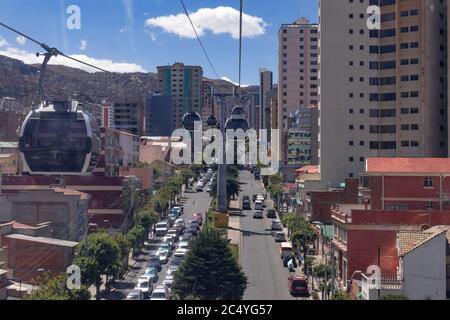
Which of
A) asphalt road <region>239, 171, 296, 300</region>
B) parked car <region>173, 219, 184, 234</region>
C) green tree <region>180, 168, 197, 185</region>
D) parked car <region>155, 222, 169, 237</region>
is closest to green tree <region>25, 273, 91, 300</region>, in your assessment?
asphalt road <region>239, 171, 296, 300</region>

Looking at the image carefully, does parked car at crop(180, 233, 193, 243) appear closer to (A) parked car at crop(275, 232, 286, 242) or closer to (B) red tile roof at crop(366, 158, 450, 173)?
(A) parked car at crop(275, 232, 286, 242)

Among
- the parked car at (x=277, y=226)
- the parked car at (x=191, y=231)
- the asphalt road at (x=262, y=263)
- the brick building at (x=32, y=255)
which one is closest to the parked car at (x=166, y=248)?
the asphalt road at (x=262, y=263)

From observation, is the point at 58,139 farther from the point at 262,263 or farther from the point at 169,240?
the point at 169,240

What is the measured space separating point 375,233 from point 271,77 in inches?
1817

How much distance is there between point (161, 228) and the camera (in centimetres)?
1605

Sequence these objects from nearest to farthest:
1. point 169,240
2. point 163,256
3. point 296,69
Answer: point 163,256 → point 169,240 → point 296,69

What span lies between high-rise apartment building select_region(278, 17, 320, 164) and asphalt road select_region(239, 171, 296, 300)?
47.7ft

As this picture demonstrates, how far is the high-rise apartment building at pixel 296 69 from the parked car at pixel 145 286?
23.5 metres

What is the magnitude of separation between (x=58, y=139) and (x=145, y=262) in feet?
22.7

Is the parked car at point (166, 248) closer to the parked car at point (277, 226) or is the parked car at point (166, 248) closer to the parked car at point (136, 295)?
the parked car at point (277, 226)

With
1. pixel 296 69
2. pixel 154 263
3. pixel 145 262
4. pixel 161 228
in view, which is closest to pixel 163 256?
pixel 145 262

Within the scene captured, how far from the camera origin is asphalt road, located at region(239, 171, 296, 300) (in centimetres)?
905

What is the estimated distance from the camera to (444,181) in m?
10.8

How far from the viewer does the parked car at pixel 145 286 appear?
8906 mm
